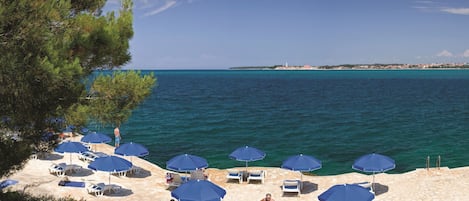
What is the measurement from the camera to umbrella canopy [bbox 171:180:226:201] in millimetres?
14820

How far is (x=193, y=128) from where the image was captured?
41.0m

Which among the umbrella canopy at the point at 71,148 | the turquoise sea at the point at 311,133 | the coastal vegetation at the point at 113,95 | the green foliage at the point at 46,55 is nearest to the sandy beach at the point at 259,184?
the umbrella canopy at the point at 71,148

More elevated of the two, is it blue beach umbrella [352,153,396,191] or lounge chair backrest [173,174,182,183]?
blue beach umbrella [352,153,396,191]

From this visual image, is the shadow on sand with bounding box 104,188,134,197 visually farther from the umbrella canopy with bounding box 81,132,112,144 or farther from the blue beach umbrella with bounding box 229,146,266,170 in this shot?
the umbrella canopy with bounding box 81,132,112,144

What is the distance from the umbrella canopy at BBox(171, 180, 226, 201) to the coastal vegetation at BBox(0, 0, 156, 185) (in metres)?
6.22

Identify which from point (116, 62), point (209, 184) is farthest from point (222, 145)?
point (116, 62)

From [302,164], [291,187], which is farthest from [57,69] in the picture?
[302,164]

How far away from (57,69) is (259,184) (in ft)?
51.5

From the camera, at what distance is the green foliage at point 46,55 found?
5.46m

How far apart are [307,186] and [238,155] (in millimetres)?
3742

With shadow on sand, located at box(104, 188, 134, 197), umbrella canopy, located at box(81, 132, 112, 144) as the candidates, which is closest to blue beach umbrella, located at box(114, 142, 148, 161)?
umbrella canopy, located at box(81, 132, 112, 144)

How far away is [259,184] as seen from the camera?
20.2 m

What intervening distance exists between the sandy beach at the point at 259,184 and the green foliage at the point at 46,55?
33.2 feet

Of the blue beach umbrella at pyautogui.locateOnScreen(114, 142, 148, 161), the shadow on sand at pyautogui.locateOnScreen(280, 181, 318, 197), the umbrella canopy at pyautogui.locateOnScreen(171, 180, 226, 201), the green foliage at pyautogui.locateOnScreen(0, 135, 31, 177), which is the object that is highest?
the green foliage at pyautogui.locateOnScreen(0, 135, 31, 177)
